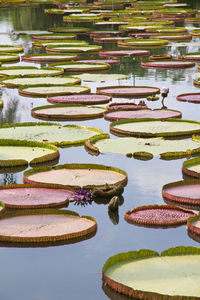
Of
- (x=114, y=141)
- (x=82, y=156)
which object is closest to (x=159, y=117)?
(x=114, y=141)

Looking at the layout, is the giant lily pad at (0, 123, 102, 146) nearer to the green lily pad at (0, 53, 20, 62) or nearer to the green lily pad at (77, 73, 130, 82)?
the green lily pad at (77, 73, 130, 82)

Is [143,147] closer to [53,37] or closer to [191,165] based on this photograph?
[191,165]

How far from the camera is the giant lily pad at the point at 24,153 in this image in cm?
662

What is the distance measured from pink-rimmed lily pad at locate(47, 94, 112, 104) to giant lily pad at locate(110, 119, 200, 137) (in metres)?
1.68

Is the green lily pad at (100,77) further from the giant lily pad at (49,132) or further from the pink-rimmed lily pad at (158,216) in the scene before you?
the pink-rimmed lily pad at (158,216)

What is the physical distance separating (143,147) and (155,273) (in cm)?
311

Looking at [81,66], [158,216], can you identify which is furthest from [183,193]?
[81,66]

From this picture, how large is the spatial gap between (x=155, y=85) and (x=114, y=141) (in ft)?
14.1

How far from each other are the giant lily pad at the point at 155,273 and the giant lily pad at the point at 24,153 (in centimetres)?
260

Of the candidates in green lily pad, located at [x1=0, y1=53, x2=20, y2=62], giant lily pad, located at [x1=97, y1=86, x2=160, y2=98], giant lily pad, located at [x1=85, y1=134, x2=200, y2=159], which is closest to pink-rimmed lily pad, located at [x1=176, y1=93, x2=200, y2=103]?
giant lily pad, located at [x1=97, y1=86, x2=160, y2=98]

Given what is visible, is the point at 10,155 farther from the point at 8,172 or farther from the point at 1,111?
the point at 1,111

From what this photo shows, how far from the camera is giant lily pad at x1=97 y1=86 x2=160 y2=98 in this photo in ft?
34.2

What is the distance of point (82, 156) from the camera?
7.03m

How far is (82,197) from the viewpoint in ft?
18.6
